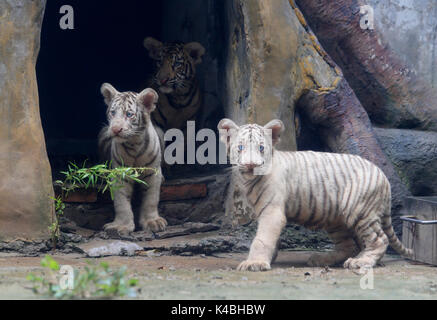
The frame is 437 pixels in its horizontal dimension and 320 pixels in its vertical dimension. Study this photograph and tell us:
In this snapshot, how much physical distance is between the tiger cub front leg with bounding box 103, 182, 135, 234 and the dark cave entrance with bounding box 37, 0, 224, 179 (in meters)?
2.42

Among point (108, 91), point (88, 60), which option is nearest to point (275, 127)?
point (108, 91)

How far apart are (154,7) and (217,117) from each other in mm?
2417

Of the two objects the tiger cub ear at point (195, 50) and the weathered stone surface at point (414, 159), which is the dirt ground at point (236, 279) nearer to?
the weathered stone surface at point (414, 159)

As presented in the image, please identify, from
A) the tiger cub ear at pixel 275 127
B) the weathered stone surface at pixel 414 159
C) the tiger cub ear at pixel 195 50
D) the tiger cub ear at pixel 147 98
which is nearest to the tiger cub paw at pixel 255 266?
the tiger cub ear at pixel 275 127

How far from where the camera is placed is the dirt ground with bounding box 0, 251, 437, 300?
3398 mm

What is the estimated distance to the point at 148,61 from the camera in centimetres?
863

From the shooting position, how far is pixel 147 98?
18.5 ft

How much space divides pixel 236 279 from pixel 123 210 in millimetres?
2018

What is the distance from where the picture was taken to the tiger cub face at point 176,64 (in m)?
6.86

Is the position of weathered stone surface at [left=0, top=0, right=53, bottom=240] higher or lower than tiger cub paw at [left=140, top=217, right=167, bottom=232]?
higher

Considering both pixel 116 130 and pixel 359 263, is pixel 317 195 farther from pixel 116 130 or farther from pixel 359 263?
pixel 116 130

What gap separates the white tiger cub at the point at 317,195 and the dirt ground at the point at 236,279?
0.23m

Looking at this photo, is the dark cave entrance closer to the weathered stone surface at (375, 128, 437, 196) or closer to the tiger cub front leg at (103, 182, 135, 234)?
the tiger cub front leg at (103, 182, 135, 234)

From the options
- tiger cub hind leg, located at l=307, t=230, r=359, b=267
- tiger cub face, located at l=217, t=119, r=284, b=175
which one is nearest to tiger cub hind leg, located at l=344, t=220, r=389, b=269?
tiger cub hind leg, located at l=307, t=230, r=359, b=267
